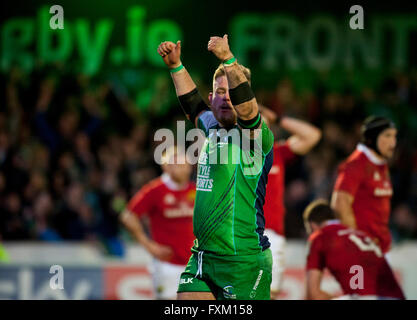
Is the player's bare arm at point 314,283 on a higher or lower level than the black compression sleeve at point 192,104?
lower

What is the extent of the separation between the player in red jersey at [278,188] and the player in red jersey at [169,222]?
1342 millimetres

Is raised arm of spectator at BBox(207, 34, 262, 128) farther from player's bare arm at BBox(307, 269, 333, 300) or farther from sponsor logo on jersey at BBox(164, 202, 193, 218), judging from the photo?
sponsor logo on jersey at BBox(164, 202, 193, 218)

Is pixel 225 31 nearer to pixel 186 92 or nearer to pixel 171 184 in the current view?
pixel 171 184

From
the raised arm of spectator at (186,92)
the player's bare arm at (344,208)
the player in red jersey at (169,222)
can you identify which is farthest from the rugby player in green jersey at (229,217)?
the player in red jersey at (169,222)

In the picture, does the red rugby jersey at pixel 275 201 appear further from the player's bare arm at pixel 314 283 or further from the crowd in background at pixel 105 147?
the crowd in background at pixel 105 147

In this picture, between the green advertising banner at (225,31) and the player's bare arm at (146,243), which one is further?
the green advertising banner at (225,31)

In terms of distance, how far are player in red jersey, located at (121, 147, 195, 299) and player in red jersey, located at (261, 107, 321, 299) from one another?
134 cm

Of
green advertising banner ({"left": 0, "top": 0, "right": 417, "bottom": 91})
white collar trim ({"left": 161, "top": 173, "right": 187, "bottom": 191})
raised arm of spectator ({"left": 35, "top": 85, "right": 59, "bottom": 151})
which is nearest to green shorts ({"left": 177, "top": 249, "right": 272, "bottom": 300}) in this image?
white collar trim ({"left": 161, "top": 173, "right": 187, "bottom": 191})

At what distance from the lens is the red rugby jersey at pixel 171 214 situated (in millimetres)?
8656

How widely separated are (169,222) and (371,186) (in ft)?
8.04

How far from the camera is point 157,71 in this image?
13.4 m

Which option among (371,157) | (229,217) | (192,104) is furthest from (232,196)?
(371,157)

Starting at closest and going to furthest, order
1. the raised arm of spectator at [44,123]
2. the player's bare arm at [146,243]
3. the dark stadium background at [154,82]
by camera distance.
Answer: the player's bare arm at [146,243]
the dark stadium background at [154,82]
the raised arm of spectator at [44,123]
